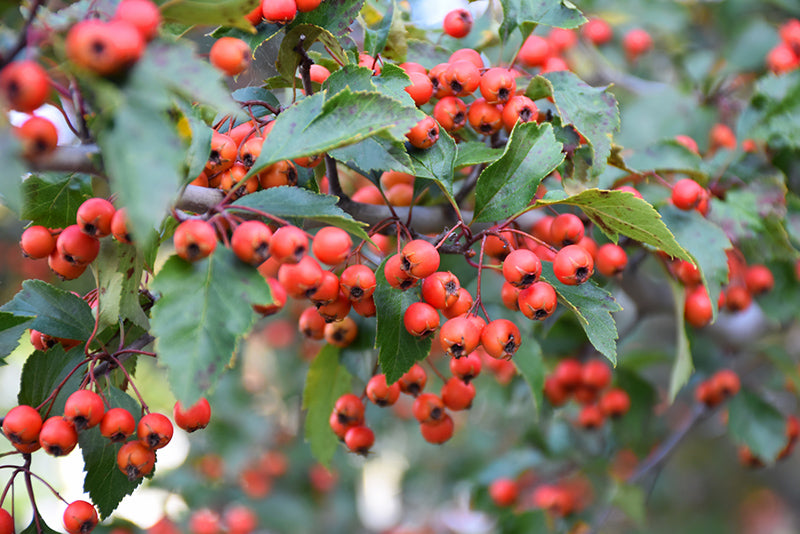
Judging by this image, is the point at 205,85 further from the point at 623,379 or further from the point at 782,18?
the point at 782,18

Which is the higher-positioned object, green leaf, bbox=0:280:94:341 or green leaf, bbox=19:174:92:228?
green leaf, bbox=19:174:92:228

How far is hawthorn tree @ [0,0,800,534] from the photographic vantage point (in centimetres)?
91

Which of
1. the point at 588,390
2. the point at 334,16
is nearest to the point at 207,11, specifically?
the point at 334,16

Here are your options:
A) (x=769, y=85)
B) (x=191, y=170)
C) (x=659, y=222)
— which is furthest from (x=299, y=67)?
(x=769, y=85)

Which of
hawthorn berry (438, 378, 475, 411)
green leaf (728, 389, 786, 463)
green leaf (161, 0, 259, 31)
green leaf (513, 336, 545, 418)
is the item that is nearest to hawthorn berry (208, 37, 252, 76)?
green leaf (161, 0, 259, 31)

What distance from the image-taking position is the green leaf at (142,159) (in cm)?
75

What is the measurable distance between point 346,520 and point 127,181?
398cm

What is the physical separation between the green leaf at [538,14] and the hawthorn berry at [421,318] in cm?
78

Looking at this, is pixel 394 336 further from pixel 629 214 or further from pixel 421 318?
pixel 629 214

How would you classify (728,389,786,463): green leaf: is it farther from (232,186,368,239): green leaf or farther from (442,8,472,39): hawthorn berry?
(232,186,368,239): green leaf

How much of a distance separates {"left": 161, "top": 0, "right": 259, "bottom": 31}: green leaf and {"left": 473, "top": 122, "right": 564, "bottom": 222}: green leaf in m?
0.57

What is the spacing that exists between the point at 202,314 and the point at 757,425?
2.54 m

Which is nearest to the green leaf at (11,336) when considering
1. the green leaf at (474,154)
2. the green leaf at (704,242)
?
the green leaf at (474,154)

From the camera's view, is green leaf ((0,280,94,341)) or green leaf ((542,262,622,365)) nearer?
green leaf ((542,262,622,365))
